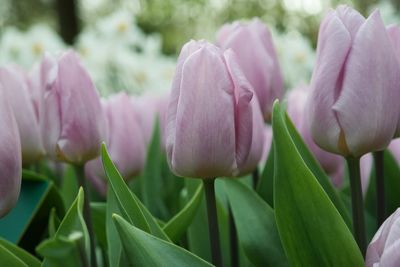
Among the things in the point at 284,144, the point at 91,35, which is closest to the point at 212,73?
the point at 284,144

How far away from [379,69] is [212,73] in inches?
6.4

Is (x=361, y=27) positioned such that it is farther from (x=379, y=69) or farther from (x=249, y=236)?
(x=249, y=236)

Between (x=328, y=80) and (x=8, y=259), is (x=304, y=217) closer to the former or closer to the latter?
(x=328, y=80)

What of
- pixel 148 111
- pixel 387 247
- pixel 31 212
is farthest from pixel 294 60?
pixel 387 247

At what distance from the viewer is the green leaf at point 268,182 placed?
100 cm

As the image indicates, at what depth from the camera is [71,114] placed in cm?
Answer: 96

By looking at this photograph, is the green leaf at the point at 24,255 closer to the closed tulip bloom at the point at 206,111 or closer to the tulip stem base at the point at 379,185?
the closed tulip bloom at the point at 206,111

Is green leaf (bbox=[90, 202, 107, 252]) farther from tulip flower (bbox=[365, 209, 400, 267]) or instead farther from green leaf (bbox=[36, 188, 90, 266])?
tulip flower (bbox=[365, 209, 400, 267])

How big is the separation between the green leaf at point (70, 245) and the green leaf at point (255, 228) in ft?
0.73

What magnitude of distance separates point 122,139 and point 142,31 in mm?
9166

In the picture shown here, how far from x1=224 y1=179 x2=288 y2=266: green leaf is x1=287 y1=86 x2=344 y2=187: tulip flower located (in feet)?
0.58

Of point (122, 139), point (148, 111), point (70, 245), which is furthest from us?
point (148, 111)

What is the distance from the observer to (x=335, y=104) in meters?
0.78

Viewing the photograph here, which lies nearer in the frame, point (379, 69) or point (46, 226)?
point (379, 69)
